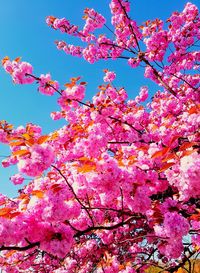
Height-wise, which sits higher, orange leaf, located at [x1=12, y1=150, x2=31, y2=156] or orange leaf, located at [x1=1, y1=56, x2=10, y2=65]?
orange leaf, located at [x1=1, y1=56, x2=10, y2=65]

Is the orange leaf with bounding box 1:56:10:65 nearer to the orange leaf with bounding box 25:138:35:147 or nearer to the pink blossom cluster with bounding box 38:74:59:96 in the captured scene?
the pink blossom cluster with bounding box 38:74:59:96

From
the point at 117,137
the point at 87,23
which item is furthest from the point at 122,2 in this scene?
the point at 117,137

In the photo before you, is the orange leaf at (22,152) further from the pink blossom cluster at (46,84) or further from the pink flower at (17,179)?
the pink flower at (17,179)

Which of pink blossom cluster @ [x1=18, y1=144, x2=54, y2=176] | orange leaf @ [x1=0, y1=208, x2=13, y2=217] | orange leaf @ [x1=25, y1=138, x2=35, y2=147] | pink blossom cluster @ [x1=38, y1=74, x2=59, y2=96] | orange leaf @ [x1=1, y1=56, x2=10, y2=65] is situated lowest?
orange leaf @ [x1=0, y1=208, x2=13, y2=217]

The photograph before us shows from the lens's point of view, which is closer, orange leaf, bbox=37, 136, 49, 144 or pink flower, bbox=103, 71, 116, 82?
orange leaf, bbox=37, 136, 49, 144

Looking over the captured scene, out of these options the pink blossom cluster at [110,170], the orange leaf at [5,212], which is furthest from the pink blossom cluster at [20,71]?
the orange leaf at [5,212]

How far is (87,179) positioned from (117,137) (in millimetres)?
4873

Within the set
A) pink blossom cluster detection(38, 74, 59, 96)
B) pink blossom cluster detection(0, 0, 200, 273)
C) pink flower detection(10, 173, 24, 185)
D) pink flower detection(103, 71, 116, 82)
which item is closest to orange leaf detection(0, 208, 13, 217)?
pink blossom cluster detection(0, 0, 200, 273)

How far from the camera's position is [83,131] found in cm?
617

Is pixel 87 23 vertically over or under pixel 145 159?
over

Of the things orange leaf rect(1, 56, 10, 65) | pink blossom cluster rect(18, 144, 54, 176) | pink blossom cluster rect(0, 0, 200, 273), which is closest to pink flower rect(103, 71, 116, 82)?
pink blossom cluster rect(0, 0, 200, 273)

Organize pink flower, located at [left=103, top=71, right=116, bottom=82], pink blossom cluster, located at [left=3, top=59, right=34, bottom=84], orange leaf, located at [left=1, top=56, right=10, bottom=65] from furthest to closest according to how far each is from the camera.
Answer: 1. pink flower, located at [left=103, top=71, right=116, bottom=82]
2. orange leaf, located at [left=1, top=56, right=10, bottom=65]
3. pink blossom cluster, located at [left=3, top=59, right=34, bottom=84]

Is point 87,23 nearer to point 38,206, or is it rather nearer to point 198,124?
point 198,124

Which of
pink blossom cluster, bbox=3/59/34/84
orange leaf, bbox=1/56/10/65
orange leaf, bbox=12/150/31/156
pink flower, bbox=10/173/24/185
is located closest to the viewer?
orange leaf, bbox=12/150/31/156
